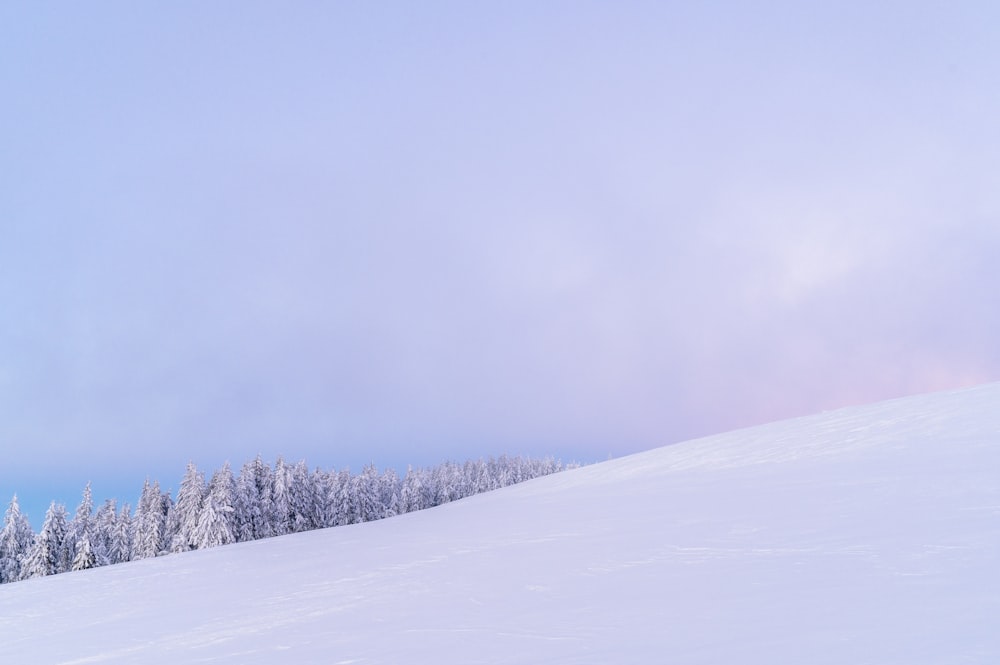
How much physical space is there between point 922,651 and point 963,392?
21529 mm

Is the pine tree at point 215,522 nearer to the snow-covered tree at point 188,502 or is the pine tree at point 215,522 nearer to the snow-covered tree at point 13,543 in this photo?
the snow-covered tree at point 188,502

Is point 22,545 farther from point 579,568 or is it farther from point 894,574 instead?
point 894,574

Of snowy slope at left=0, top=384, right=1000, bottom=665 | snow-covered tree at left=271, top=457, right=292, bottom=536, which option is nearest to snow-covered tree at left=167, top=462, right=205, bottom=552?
snow-covered tree at left=271, top=457, right=292, bottom=536

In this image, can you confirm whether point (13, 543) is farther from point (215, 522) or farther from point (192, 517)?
point (215, 522)

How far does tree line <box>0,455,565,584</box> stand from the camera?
53.2 m

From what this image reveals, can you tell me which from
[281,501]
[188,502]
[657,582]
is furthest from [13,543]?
[657,582]

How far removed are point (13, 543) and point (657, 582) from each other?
239 feet

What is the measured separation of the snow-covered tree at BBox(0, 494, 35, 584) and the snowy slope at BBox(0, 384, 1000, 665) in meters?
50.3

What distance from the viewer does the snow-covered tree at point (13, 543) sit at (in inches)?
2228

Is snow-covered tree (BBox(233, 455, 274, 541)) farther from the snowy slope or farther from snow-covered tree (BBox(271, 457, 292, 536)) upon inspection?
the snowy slope

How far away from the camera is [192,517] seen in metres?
55.0

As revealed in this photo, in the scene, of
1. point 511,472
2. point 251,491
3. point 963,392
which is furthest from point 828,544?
point 511,472

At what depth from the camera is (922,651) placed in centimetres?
484

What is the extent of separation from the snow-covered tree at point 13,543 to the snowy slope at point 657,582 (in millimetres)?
50350
